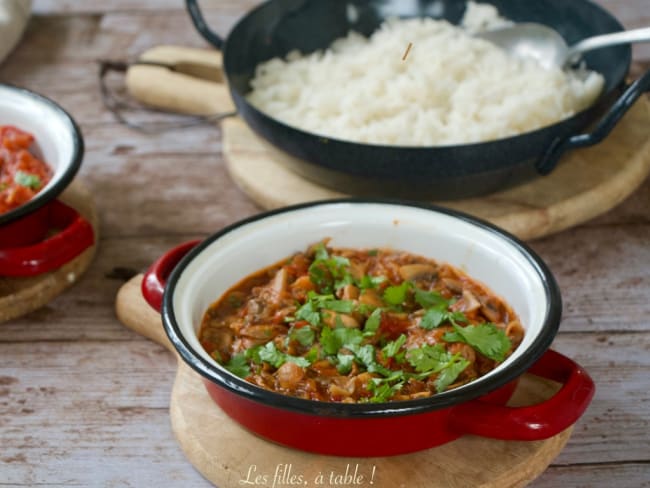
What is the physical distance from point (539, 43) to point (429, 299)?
1.41 metres

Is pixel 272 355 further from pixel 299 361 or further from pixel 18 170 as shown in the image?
pixel 18 170

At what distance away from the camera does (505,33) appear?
325 cm

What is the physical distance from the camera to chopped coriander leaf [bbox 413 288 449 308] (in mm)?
2154

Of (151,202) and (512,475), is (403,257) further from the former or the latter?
(151,202)

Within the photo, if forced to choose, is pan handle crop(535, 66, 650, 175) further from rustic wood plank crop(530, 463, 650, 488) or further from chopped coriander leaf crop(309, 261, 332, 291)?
rustic wood plank crop(530, 463, 650, 488)

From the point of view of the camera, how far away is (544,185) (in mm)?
2873

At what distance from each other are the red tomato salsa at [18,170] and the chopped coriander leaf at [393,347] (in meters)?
1.19

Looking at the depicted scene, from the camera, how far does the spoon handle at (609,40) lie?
8.98 ft

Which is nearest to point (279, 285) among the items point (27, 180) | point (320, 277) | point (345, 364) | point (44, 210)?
point (320, 277)

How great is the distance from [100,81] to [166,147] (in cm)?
54

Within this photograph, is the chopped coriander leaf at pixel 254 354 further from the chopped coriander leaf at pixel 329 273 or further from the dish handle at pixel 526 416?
the dish handle at pixel 526 416

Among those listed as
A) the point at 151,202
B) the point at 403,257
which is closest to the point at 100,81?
the point at 151,202

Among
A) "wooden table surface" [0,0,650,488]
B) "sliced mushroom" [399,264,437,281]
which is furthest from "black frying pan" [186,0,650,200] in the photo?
"sliced mushroom" [399,264,437,281]

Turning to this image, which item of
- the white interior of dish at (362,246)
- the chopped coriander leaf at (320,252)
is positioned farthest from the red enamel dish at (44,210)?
the chopped coriander leaf at (320,252)
